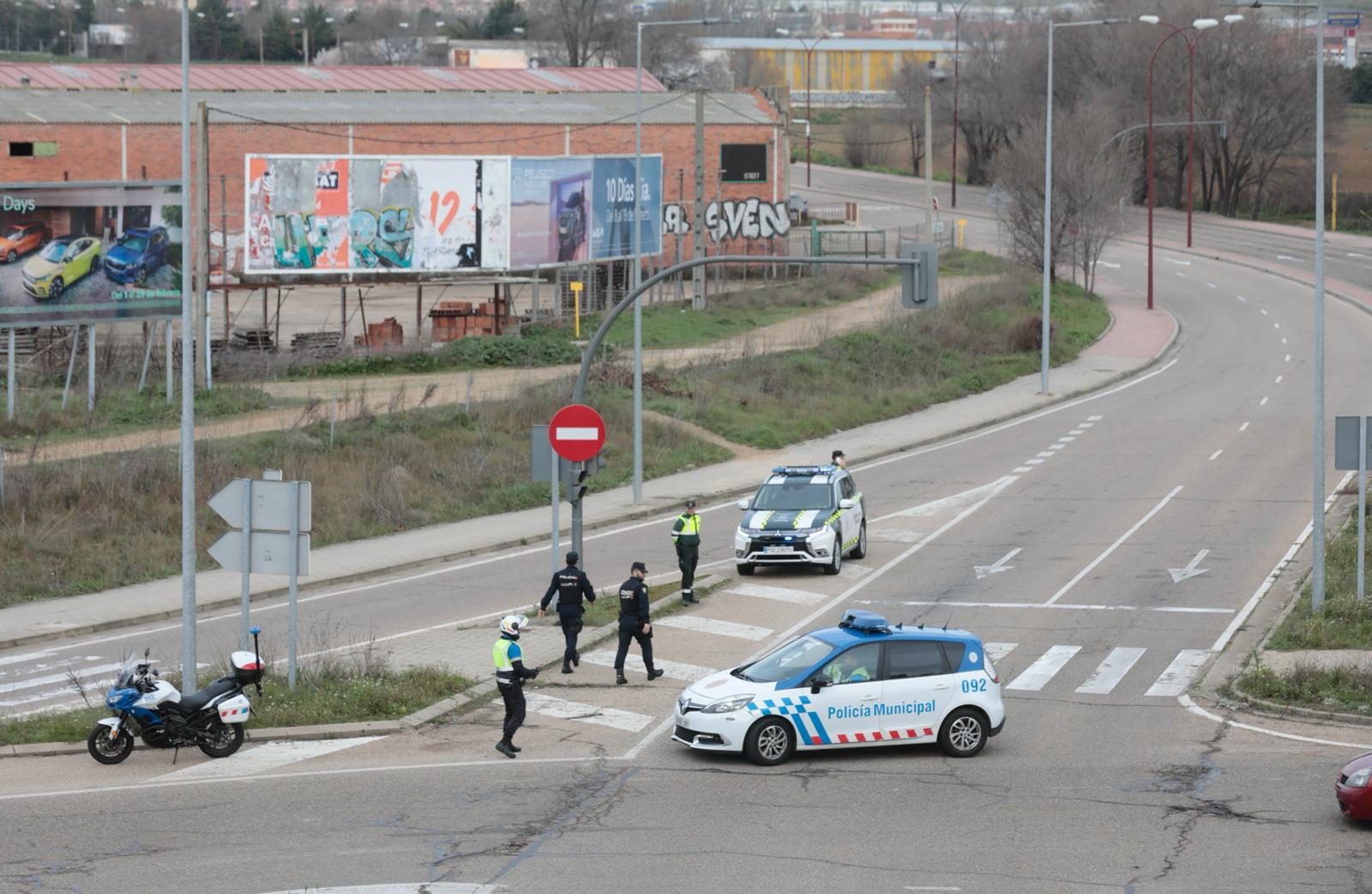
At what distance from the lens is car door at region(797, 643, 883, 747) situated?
16.5 metres

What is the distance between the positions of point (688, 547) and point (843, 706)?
25.2ft

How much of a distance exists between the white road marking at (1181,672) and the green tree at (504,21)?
456 ft

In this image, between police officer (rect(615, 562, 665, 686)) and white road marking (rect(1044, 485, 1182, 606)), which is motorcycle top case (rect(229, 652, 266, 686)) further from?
white road marking (rect(1044, 485, 1182, 606))

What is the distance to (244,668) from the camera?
16.6 meters

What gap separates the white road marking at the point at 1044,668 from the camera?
19969mm

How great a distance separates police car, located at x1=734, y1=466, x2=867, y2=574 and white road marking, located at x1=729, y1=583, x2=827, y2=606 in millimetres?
676

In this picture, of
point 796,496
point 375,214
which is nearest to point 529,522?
point 796,496

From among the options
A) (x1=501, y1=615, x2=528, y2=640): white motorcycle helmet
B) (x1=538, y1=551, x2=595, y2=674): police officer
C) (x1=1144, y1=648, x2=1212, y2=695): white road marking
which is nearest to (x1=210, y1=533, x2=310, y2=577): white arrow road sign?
(x1=501, y1=615, x2=528, y2=640): white motorcycle helmet

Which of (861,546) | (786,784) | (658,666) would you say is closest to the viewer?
(786,784)

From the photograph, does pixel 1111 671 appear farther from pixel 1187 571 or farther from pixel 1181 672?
pixel 1187 571

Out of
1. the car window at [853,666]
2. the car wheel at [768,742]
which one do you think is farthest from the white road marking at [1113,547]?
the car wheel at [768,742]

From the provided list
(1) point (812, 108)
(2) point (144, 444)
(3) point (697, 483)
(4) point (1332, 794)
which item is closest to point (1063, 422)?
(3) point (697, 483)

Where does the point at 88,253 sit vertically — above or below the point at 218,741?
above

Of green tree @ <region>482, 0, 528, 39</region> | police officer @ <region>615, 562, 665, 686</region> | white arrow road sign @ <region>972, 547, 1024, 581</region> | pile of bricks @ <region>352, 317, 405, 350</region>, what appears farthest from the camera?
green tree @ <region>482, 0, 528, 39</region>
